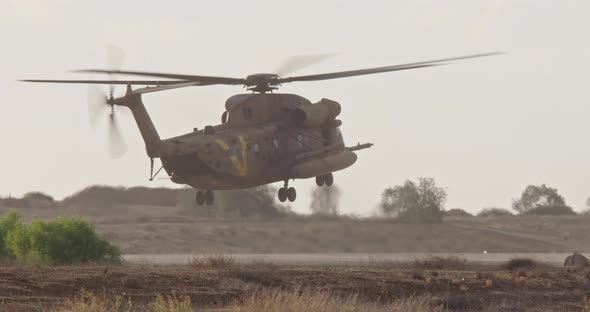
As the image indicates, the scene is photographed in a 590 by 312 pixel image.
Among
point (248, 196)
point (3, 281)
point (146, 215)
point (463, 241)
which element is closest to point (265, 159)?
point (3, 281)

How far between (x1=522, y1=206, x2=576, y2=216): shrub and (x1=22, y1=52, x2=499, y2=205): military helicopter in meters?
48.5

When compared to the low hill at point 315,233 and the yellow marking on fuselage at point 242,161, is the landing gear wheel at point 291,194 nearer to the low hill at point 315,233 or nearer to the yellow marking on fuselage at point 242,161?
the yellow marking on fuselage at point 242,161

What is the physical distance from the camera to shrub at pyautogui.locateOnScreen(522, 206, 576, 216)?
10238 centimetres

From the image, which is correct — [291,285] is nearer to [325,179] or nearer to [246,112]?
[246,112]

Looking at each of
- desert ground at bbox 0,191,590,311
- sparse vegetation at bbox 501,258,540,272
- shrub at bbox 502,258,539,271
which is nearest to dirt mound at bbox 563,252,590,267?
desert ground at bbox 0,191,590,311

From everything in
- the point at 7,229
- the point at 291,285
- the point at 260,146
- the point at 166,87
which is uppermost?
the point at 166,87

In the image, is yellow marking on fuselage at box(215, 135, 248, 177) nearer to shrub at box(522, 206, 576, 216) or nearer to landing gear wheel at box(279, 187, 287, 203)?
landing gear wheel at box(279, 187, 287, 203)

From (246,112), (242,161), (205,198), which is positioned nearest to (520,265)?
(242,161)

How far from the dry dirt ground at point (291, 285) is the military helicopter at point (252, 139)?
451cm

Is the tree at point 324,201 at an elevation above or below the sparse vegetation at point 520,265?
above

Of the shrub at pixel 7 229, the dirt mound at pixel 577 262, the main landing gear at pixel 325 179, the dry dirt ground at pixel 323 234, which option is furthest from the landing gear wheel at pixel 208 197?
the dry dirt ground at pixel 323 234

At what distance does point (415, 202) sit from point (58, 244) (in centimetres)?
3435

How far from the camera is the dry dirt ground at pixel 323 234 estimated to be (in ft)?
242

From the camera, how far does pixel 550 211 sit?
339 ft
